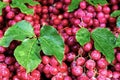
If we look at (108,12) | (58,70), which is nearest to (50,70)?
(58,70)

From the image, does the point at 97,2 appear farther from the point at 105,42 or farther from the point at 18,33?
the point at 18,33

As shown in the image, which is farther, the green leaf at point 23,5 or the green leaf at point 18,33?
the green leaf at point 23,5

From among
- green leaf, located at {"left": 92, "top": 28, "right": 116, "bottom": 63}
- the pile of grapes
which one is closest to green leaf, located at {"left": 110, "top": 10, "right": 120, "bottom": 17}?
the pile of grapes

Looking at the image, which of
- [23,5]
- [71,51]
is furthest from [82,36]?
[23,5]

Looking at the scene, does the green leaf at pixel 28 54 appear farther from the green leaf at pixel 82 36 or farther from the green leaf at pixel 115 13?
the green leaf at pixel 115 13

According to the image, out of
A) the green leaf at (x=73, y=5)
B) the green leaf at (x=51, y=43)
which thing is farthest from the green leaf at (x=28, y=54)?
the green leaf at (x=73, y=5)

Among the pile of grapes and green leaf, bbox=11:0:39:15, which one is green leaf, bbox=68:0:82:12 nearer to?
the pile of grapes
